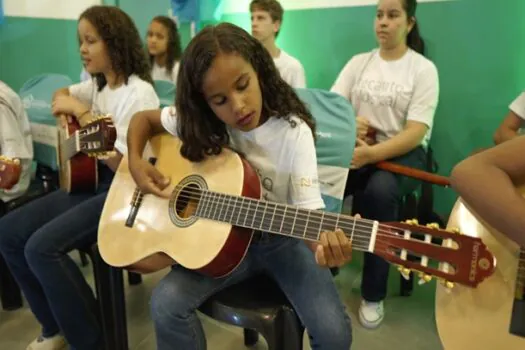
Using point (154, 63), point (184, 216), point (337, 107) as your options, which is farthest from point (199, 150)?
point (154, 63)

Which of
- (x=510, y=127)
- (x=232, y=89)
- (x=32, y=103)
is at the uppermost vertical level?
(x=232, y=89)

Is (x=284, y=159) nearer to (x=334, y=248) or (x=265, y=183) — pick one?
(x=265, y=183)

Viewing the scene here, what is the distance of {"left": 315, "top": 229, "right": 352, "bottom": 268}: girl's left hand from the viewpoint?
0.98m

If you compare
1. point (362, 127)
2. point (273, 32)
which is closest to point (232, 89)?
point (362, 127)

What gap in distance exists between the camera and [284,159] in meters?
1.21

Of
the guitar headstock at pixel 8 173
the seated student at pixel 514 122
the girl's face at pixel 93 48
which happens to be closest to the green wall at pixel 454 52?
the seated student at pixel 514 122

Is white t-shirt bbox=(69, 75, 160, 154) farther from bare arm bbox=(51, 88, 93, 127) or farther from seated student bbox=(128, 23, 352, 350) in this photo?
seated student bbox=(128, 23, 352, 350)

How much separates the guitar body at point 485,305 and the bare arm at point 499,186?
0.11ft

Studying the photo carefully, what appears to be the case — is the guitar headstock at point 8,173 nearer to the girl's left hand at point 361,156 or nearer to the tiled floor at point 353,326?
the tiled floor at point 353,326

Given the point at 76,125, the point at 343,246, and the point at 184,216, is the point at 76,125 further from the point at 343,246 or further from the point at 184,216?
the point at 343,246

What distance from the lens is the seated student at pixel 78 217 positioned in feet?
4.76

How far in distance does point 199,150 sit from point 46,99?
1.17m

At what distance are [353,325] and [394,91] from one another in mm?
878

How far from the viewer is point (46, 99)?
210cm
